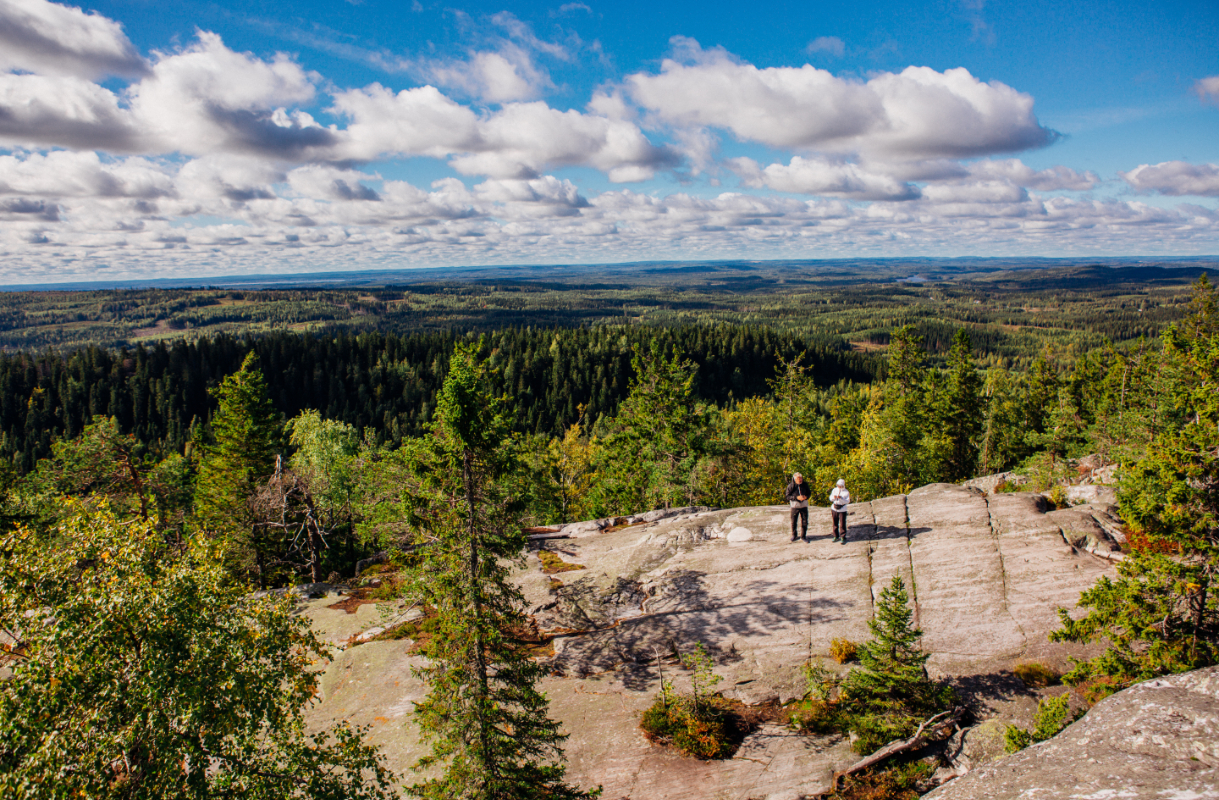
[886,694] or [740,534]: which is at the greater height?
[740,534]

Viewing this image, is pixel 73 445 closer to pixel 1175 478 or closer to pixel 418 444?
pixel 418 444

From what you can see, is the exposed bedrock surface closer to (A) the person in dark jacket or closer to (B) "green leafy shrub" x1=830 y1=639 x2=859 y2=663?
(B) "green leafy shrub" x1=830 y1=639 x2=859 y2=663

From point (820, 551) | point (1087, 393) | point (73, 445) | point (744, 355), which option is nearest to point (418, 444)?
point (820, 551)

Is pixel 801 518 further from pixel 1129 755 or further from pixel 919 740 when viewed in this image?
pixel 1129 755

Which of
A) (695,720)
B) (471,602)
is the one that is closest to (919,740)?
(695,720)

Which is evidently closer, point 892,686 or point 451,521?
point 451,521

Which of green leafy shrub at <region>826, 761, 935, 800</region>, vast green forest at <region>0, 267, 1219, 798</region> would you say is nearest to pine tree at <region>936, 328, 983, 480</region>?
vast green forest at <region>0, 267, 1219, 798</region>
